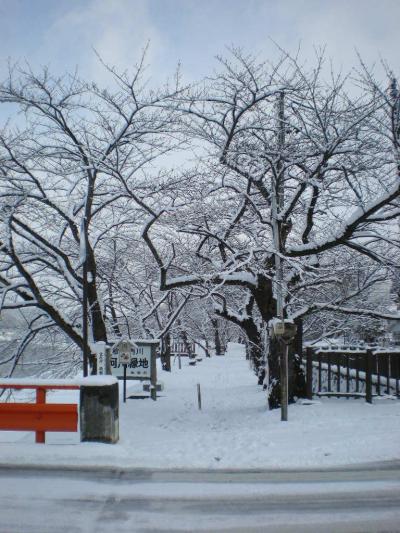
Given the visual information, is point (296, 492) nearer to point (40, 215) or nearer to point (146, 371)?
point (40, 215)

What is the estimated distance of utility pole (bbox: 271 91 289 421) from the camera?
11.0 metres

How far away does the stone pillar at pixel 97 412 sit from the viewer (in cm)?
758

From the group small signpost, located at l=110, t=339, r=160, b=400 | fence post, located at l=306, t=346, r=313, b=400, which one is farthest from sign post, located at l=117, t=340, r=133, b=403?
fence post, located at l=306, t=346, r=313, b=400

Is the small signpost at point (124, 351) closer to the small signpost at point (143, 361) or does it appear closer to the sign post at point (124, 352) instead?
the sign post at point (124, 352)

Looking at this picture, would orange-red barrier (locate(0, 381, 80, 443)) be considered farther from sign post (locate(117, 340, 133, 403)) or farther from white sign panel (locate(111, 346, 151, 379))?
white sign panel (locate(111, 346, 151, 379))

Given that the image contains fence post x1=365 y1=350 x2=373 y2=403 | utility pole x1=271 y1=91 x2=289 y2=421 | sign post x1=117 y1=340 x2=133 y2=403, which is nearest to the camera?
utility pole x1=271 y1=91 x2=289 y2=421

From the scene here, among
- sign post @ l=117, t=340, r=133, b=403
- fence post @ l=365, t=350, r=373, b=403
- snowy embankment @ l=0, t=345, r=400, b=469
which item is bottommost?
snowy embankment @ l=0, t=345, r=400, b=469

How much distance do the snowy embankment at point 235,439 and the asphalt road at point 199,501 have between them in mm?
467

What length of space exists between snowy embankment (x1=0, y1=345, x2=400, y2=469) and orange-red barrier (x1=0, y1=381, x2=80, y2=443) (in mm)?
275

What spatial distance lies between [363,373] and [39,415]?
8.86 m

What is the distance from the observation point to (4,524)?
4730mm

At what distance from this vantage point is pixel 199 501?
550 centimetres

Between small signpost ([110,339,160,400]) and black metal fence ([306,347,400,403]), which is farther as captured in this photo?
small signpost ([110,339,160,400])

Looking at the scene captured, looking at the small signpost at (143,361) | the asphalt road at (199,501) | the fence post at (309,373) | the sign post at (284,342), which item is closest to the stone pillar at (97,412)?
the asphalt road at (199,501)
